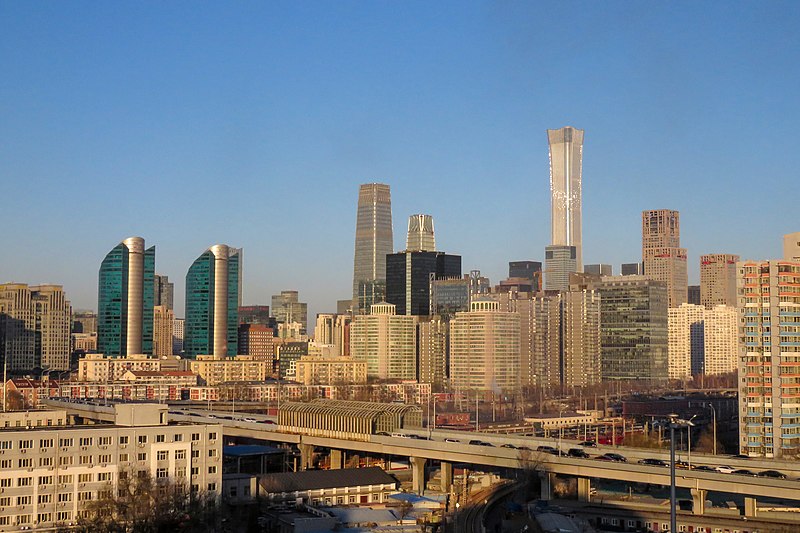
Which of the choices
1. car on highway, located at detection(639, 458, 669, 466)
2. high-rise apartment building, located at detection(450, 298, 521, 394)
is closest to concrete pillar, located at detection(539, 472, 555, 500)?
car on highway, located at detection(639, 458, 669, 466)

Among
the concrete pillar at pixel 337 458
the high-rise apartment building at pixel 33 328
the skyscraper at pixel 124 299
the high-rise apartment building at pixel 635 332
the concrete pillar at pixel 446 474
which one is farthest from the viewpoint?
the skyscraper at pixel 124 299

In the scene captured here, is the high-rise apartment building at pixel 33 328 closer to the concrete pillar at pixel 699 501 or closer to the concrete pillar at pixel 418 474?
the concrete pillar at pixel 418 474

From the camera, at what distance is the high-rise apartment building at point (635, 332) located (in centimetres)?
18500

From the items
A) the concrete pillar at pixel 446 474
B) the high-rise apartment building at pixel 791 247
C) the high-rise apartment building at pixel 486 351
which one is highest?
the high-rise apartment building at pixel 791 247

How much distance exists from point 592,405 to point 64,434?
115291 millimetres

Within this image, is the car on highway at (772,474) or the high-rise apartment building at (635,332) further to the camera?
the high-rise apartment building at (635,332)

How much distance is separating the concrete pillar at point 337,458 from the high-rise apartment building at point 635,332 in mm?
106279

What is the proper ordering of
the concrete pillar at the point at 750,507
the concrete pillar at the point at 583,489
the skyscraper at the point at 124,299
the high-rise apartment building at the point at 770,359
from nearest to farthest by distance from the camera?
the concrete pillar at the point at 750,507, the concrete pillar at the point at 583,489, the high-rise apartment building at the point at 770,359, the skyscraper at the point at 124,299

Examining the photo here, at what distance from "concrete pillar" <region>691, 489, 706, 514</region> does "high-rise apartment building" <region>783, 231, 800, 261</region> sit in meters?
32.5

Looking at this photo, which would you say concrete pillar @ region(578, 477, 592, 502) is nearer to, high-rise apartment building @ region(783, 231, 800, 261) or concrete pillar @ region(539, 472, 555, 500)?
concrete pillar @ region(539, 472, 555, 500)

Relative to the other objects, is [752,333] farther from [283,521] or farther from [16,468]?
[16,468]

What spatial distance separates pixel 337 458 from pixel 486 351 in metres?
95.0

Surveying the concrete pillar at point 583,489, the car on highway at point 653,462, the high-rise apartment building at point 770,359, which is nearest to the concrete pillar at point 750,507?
the car on highway at point 653,462

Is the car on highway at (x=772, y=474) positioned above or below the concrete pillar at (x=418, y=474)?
above
